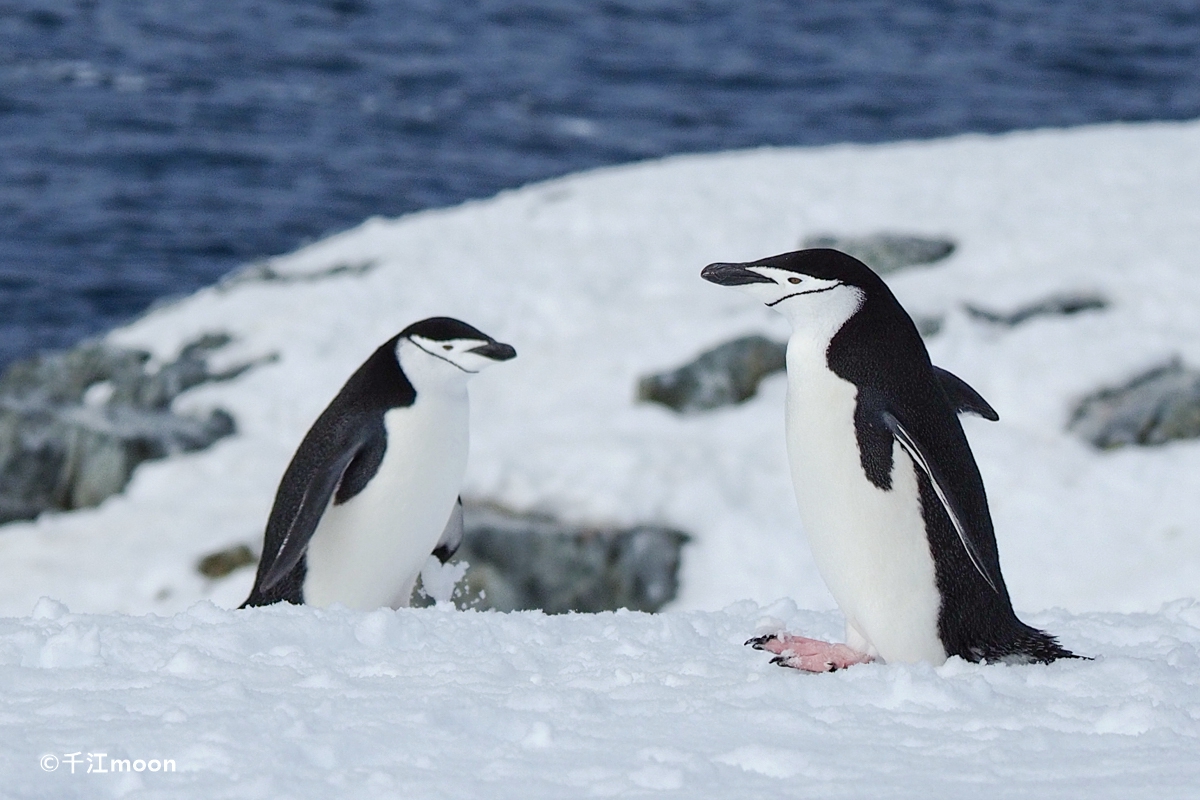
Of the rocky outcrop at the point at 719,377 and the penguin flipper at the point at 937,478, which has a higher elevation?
the penguin flipper at the point at 937,478

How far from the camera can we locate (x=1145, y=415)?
7.65 meters

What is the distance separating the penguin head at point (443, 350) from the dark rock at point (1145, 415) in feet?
12.5

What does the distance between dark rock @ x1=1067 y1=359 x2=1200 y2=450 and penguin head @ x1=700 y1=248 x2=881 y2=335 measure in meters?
4.51

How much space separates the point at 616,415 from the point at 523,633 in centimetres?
457

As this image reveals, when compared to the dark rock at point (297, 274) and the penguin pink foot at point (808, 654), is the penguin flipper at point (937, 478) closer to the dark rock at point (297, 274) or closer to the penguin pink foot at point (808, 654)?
the penguin pink foot at point (808, 654)

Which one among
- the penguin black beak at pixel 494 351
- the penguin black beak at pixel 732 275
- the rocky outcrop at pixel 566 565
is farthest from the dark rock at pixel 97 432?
the penguin black beak at pixel 732 275

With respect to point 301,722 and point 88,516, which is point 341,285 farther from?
point 301,722

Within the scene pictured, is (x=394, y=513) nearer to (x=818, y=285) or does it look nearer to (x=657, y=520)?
(x=818, y=285)

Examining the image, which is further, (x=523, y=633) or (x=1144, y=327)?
(x=1144, y=327)

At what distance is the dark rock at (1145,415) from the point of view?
7.62 metres

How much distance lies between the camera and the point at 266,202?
19125mm

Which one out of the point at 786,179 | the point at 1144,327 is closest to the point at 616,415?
the point at 1144,327

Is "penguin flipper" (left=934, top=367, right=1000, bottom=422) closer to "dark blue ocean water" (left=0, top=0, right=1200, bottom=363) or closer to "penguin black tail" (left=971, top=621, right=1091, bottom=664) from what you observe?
"penguin black tail" (left=971, top=621, right=1091, bottom=664)

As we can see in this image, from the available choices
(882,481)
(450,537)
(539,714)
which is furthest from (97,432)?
(539,714)
